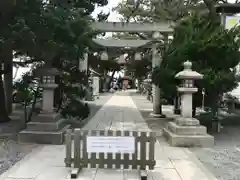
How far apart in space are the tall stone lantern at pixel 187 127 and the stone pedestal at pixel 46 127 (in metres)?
2.88

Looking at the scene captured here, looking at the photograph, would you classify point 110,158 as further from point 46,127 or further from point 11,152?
point 46,127

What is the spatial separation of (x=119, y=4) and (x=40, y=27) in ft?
53.3

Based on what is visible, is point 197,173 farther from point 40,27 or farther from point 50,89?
point 40,27

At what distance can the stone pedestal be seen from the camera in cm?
797

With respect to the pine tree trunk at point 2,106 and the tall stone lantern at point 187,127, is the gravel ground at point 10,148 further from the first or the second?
the tall stone lantern at point 187,127

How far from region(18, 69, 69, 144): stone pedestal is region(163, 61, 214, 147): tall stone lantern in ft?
9.45

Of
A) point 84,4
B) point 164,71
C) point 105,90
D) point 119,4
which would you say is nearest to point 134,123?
point 164,71

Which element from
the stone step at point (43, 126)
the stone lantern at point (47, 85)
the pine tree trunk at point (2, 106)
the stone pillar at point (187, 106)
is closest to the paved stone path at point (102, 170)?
the stone step at point (43, 126)

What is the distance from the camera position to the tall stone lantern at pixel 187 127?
8164mm

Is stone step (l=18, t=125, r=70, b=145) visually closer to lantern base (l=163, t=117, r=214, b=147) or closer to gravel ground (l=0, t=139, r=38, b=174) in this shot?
gravel ground (l=0, t=139, r=38, b=174)

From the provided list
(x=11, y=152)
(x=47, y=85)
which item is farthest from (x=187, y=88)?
(x=11, y=152)

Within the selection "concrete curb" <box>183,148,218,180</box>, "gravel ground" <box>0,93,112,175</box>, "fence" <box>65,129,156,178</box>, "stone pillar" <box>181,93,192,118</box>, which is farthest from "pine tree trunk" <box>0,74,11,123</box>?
"concrete curb" <box>183,148,218,180</box>

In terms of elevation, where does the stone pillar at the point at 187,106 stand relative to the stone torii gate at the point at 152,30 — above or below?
below

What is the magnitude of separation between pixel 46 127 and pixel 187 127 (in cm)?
354
